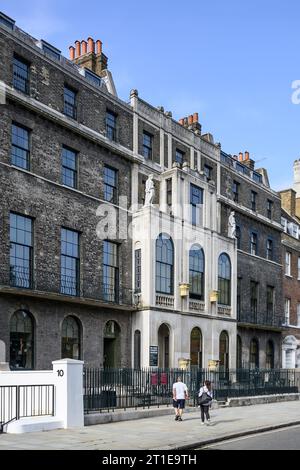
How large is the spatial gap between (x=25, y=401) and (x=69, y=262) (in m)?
10.4

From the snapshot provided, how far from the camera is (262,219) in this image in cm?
4334

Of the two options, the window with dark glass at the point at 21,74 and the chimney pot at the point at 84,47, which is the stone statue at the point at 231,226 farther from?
the window with dark glass at the point at 21,74

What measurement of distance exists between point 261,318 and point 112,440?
90.9 feet

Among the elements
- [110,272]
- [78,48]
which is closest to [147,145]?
[78,48]

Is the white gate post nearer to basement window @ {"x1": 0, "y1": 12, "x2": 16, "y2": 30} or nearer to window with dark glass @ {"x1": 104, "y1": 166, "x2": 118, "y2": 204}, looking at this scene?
window with dark glass @ {"x1": 104, "y1": 166, "x2": 118, "y2": 204}

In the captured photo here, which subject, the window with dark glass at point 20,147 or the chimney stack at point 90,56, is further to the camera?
the chimney stack at point 90,56

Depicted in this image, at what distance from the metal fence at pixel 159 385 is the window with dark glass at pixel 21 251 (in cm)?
551

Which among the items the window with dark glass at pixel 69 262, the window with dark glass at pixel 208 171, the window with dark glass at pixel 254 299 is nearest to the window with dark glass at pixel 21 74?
the window with dark glass at pixel 69 262

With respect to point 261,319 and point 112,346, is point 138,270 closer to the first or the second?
point 112,346

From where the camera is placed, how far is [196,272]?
33.5 m

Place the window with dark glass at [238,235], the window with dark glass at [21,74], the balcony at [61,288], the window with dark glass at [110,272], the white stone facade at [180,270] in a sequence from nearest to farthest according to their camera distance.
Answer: the balcony at [61,288] < the window with dark glass at [21,74] < the window with dark glass at [110,272] < the white stone facade at [180,270] < the window with dark glass at [238,235]

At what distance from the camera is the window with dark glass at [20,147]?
83.3 ft
